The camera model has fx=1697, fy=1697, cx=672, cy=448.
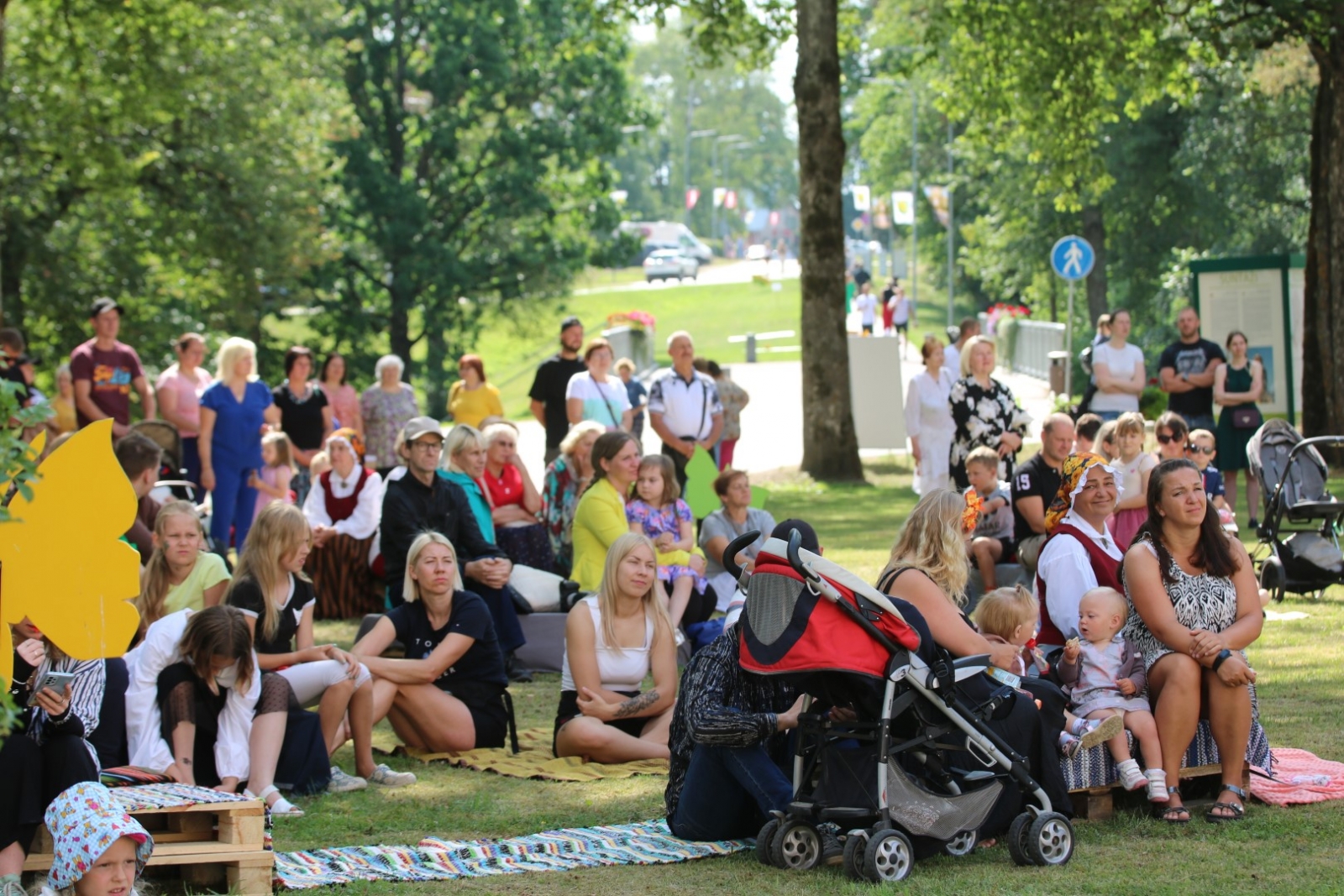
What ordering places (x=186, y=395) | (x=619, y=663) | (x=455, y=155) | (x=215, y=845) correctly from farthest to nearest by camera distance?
1. (x=455, y=155)
2. (x=186, y=395)
3. (x=619, y=663)
4. (x=215, y=845)

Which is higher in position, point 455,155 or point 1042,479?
point 455,155

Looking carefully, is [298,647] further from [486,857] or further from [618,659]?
[486,857]

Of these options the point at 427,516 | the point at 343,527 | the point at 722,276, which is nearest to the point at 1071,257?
the point at 343,527

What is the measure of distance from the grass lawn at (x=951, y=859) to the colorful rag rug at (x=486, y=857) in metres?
0.10

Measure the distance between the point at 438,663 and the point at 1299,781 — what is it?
3.95m

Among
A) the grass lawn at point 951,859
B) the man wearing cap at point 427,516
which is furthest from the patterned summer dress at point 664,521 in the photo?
the grass lawn at point 951,859

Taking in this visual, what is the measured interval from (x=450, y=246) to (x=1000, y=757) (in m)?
31.3

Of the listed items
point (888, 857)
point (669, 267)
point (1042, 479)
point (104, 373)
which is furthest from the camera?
point (669, 267)

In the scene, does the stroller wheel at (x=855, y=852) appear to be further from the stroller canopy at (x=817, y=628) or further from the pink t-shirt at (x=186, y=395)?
the pink t-shirt at (x=186, y=395)

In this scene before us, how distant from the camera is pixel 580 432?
11.7 meters

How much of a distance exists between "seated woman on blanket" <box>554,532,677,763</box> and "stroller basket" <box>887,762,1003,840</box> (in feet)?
7.45

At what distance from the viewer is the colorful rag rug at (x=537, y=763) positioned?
7875mm

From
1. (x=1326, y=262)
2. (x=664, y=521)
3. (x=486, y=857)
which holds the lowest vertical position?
(x=486, y=857)

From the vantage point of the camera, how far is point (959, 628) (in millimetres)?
6484
